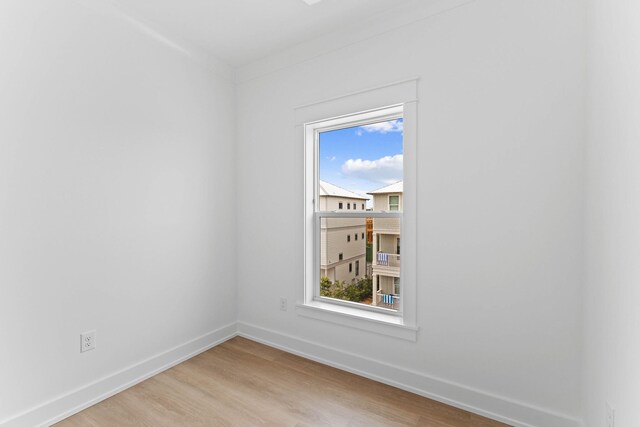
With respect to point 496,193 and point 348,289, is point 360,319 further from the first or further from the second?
point 496,193

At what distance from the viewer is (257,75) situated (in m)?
2.97

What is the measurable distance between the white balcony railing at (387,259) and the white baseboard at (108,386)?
67.6 inches

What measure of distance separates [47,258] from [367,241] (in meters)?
2.19

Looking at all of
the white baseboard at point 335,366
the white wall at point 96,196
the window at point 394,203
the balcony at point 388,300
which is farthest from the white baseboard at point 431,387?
the window at point 394,203

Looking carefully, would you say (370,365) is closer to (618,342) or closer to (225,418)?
(225,418)

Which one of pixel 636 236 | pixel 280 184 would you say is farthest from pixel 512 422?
pixel 280 184

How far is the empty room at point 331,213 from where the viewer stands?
5.46 ft

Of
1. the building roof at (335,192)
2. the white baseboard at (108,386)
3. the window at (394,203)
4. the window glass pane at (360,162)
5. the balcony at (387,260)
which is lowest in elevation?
the white baseboard at (108,386)

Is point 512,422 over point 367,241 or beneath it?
beneath

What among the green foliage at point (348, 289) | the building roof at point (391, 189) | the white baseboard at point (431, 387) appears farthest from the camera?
the green foliage at point (348, 289)

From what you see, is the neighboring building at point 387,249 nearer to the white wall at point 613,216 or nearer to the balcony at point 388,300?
the balcony at point 388,300

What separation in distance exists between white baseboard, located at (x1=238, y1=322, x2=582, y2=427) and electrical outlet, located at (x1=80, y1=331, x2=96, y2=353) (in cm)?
138

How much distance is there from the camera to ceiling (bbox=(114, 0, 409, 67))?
2.17 meters

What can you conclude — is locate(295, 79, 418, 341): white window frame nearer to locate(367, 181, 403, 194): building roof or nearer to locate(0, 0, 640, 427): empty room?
locate(0, 0, 640, 427): empty room
